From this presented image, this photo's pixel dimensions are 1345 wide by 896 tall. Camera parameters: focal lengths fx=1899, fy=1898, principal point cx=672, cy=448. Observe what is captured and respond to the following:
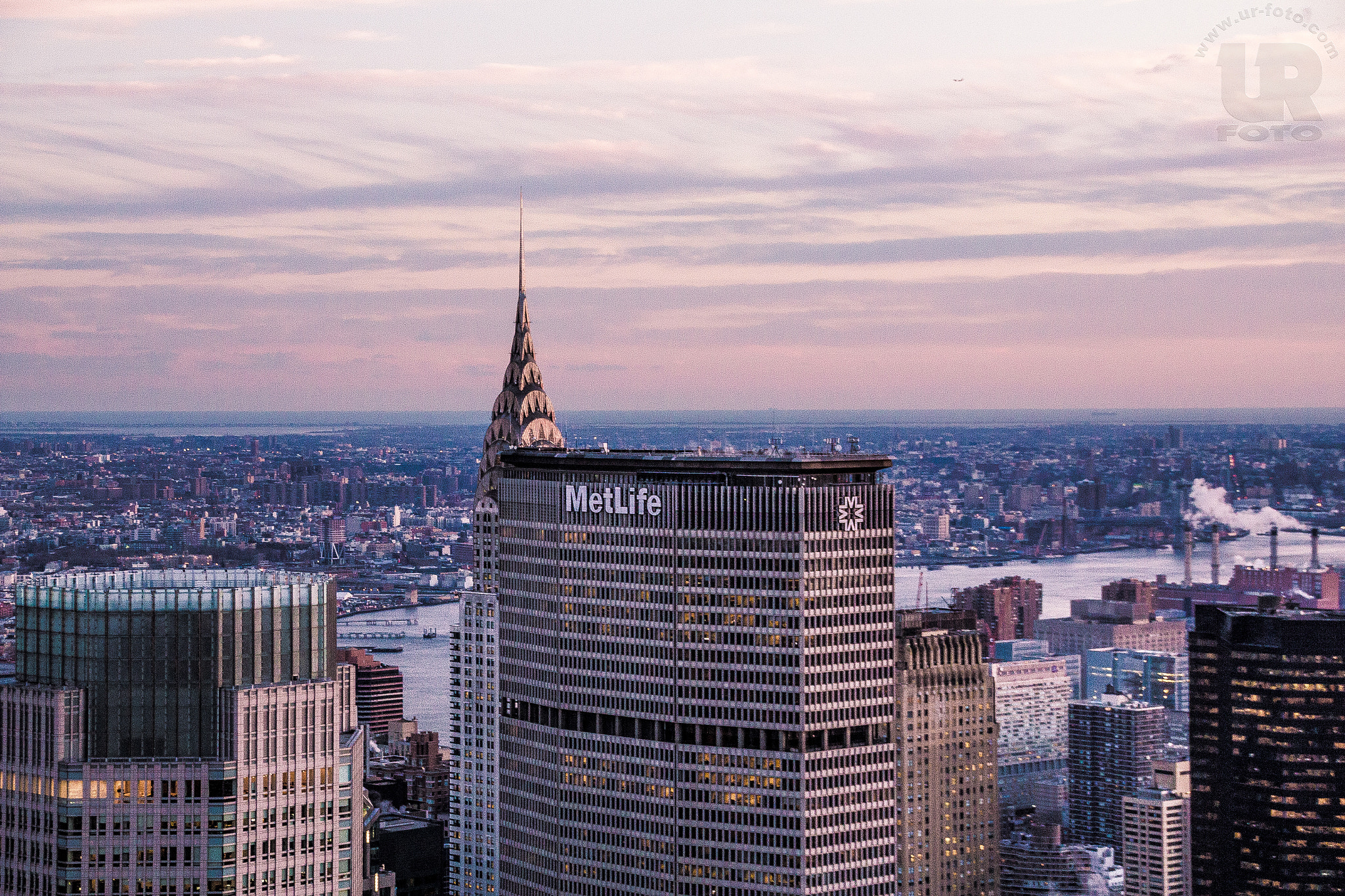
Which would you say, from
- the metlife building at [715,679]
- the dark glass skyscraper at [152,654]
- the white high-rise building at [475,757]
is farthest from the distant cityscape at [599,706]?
the white high-rise building at [475,757]

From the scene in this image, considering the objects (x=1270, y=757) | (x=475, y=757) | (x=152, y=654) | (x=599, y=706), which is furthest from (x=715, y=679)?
(x=1270, y=757)

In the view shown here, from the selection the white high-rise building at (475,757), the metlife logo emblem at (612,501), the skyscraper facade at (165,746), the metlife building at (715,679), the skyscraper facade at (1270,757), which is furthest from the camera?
the skyscraper facade at (1270,757)

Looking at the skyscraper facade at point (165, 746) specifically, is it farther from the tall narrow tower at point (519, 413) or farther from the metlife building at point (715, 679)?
the tall narrow tower at point (519, 413)

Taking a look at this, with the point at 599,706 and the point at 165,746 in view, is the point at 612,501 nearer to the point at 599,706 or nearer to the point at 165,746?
the point at 599,706

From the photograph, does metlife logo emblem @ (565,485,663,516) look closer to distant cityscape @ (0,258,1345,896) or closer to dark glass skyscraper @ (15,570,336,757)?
distant cityscape @ (0,258,1345,896)

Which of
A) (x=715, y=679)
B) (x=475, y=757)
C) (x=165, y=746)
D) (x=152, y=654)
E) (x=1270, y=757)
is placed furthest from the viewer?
(x=1270, y=757)

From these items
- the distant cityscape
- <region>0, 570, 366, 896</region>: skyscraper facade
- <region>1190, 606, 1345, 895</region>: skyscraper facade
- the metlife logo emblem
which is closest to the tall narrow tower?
the distant cityscape
